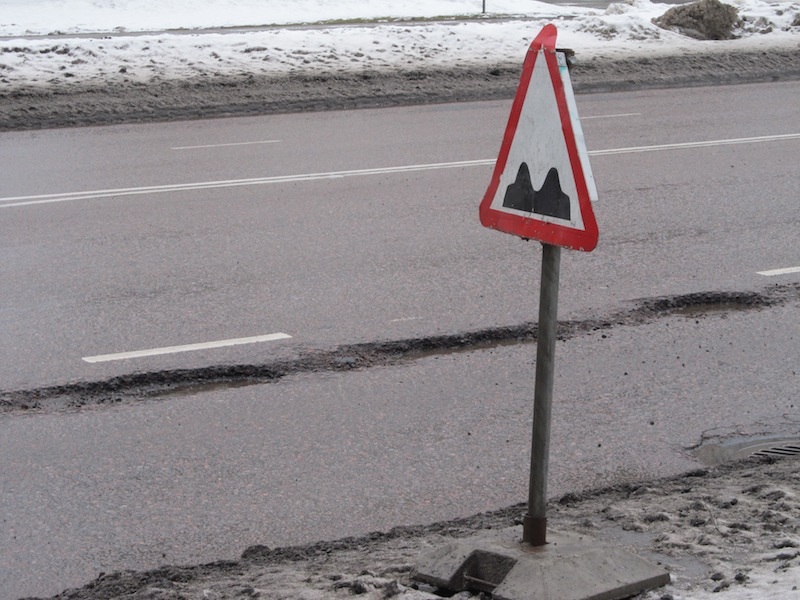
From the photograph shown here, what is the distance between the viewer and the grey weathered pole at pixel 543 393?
324cm

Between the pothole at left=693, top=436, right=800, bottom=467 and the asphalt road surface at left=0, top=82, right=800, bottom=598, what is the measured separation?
0.11 metres

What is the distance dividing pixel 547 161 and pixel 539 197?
0.38 ft

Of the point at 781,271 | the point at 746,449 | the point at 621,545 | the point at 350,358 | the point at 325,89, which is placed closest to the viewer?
the point at 621,545

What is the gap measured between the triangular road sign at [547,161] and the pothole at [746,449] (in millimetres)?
1631

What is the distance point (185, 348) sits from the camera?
5578 mm

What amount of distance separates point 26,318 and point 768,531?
4.30 meters

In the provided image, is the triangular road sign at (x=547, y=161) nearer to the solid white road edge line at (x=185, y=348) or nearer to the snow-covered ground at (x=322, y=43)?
the solid white road edge line at (x=185, y=348)

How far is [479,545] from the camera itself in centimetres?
346

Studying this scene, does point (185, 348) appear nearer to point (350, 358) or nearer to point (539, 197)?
point (350, 358)

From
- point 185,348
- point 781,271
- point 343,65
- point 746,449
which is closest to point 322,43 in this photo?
point 343,65

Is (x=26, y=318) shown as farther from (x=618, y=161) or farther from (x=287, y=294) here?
(x=618, y=161)

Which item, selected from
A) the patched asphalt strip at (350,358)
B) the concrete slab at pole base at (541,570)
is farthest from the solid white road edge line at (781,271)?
the concrete slab at pole base at (541,570)

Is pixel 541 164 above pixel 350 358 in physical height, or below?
above

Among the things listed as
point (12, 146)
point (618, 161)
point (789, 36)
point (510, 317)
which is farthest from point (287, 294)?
point (789, 36)
